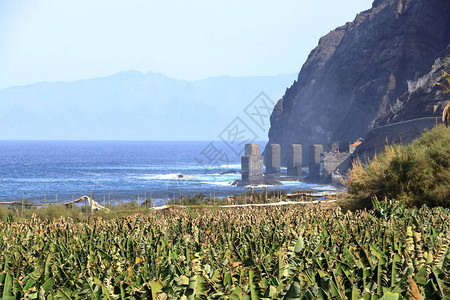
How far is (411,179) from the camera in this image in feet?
76.5

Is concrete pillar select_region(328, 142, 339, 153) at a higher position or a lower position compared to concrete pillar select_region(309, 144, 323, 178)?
higher

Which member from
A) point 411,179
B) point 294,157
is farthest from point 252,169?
point 411,179

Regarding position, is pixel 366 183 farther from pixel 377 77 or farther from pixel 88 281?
pixel 377 77

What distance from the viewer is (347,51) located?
198 metres

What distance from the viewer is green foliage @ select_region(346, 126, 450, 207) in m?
22.7

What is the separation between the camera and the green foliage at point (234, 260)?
24.9 feet

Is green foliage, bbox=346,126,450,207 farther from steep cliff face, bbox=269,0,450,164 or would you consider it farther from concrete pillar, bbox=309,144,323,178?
concrete pillar, bbox=309,144,323,178

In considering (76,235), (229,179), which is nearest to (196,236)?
(76,235)

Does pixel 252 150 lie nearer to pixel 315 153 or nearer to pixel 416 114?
pixel 315 153

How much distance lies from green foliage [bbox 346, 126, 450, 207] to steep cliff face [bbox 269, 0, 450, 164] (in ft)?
379

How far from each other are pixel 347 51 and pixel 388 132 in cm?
9597

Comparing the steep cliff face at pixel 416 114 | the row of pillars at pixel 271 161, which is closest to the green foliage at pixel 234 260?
the steep cliff face at pixel 416 114

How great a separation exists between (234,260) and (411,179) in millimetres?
14908

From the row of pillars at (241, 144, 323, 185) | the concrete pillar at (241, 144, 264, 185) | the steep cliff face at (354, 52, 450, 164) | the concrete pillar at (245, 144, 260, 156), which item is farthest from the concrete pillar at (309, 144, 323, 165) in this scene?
the steep cliff face at (354, 52, 450, 164)
